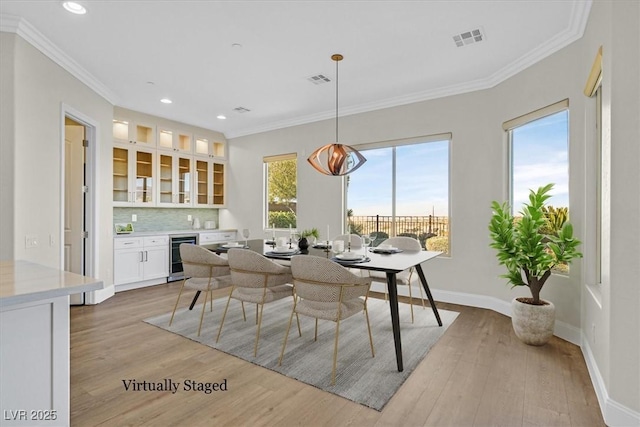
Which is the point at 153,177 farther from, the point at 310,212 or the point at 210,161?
the point at 310,212

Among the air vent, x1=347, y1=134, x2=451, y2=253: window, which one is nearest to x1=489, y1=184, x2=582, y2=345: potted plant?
x1=347, y1=134, x2=451, y2=253: window

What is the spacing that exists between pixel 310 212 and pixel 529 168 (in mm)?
3248

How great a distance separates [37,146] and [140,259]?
2.38 metres

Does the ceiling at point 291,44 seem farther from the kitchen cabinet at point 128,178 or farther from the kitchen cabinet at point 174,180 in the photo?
the kitchen cabinet at point 174,180

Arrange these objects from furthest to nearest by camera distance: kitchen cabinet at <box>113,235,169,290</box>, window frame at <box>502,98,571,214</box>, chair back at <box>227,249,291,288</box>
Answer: kitchen cabinet at <box>113,235,169,290</box> < window frame at <box>502,98,571,214</box> < chair back at <box>227,249,291,288</box>

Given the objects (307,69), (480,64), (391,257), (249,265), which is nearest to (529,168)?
(480,64)

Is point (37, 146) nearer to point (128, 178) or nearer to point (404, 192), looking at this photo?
point (128, 178)

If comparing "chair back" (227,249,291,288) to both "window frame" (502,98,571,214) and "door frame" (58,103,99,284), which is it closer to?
"door frame" (58,103,99,284)

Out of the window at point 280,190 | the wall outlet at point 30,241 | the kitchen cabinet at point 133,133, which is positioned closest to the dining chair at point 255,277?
the wall outlet at point 30,241

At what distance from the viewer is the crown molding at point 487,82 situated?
2900 mm

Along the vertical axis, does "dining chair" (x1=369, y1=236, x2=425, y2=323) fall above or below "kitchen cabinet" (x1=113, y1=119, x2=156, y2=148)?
below

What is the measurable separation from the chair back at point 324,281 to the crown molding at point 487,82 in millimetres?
2825

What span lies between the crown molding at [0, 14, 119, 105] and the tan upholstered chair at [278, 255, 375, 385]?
3205mm

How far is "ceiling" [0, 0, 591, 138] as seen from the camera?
9.07 feet
